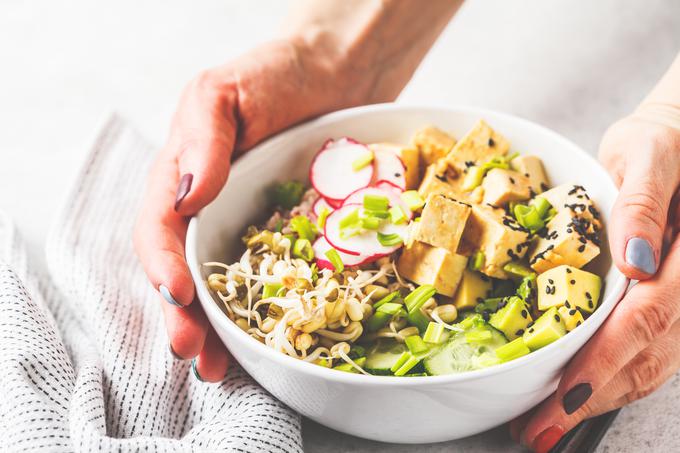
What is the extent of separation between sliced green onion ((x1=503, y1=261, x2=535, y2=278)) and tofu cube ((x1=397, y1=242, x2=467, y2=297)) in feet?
0.30

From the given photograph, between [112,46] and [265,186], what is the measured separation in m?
1.44

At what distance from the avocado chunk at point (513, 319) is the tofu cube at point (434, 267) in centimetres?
13

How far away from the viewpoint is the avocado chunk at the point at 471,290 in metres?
1.65

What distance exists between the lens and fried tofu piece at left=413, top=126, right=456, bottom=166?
76.0 inches

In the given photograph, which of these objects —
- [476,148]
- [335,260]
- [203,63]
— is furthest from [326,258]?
[203,63]

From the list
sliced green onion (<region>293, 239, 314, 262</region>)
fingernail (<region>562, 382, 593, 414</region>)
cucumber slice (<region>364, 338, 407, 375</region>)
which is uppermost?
sliced green onion (<region>293, 239, 314, 262</region>)

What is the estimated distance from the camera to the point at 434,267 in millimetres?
1625

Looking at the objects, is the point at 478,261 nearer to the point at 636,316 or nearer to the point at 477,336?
the point at 477,336

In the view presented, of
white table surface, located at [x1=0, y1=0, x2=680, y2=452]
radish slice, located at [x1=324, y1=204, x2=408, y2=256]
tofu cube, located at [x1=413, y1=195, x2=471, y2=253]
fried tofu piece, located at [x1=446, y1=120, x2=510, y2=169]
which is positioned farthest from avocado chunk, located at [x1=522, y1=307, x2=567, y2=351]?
white table surface, located at [x1=0, y1=0, x2=680, y2=452]

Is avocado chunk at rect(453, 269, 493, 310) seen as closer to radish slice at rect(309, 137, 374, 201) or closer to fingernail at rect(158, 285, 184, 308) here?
radish slice at rect(309, 137, 374, 201)

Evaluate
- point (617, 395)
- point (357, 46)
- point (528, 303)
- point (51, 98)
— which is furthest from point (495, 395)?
point (51, 98)

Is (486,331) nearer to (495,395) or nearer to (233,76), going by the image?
(495,395)

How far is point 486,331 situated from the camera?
1527mm

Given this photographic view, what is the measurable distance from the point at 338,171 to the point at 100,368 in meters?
0.72
